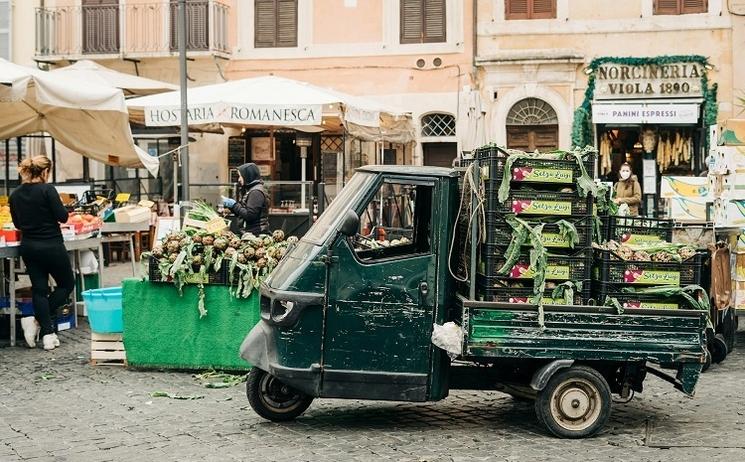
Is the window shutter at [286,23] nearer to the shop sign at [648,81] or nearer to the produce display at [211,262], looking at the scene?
the shop sign at [648,81]

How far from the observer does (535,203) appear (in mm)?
7547

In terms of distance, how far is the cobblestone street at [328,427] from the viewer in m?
7.19

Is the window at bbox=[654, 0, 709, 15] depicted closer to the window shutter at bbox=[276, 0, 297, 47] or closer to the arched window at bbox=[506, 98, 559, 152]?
the arched window at bbox=[506, 98, 559, 152]

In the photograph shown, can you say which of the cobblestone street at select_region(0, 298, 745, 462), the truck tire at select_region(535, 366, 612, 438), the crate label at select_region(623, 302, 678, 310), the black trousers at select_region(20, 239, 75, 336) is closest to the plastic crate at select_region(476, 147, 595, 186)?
the crate label at select_region(623, 302, 678, 310)

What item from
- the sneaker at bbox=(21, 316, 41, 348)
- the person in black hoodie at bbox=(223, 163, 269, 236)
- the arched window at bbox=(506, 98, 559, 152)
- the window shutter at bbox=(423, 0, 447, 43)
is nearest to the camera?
the sneaker at bbox=(21, 316, 41, 348)

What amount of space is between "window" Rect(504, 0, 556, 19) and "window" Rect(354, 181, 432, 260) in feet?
49.2

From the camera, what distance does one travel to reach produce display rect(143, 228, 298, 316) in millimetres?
9562

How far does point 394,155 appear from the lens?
24.3m

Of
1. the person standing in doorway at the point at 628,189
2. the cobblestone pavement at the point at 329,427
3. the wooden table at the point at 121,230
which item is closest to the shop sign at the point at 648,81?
the person standing in doorway at the point at 628,189

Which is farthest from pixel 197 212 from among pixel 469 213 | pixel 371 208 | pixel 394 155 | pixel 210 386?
pixel 394 155

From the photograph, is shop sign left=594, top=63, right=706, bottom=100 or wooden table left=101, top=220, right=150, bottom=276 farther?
shop sign left=594, top=63, right=706, bottom=100

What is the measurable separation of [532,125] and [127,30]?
8754mm

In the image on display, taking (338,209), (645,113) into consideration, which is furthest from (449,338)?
(645,113)

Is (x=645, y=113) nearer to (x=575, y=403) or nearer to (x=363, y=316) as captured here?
(x=575, y=403)
